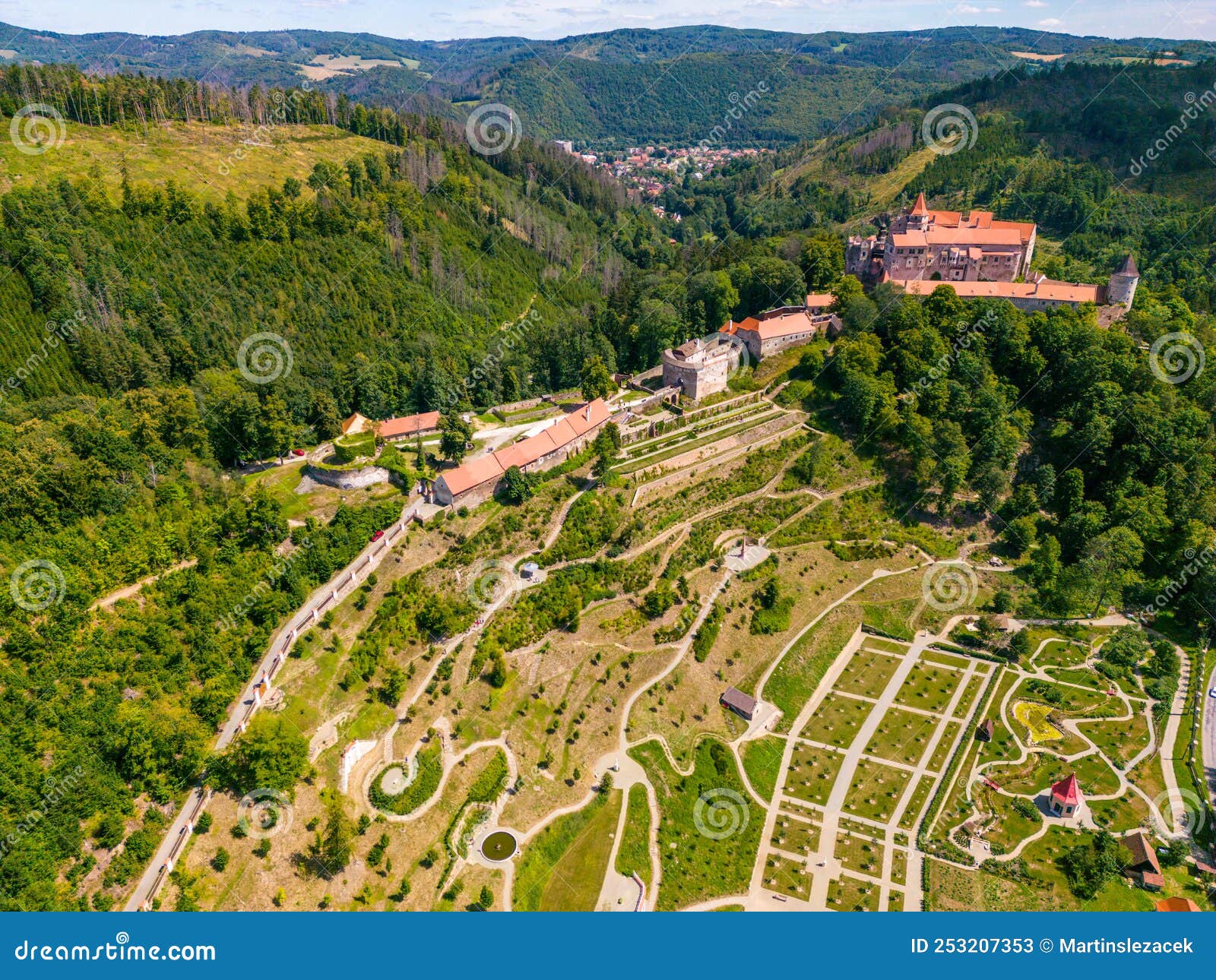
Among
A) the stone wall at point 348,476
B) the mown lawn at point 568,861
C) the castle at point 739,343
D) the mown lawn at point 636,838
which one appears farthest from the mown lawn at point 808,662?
the stone wall at point 348,476

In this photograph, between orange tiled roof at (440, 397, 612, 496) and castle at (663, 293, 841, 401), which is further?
castle at (663, 293, 841, 401)

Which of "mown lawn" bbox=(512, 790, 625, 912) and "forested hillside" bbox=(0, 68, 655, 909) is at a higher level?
"forested hillside" bbox=(0, 68, 655, 909)

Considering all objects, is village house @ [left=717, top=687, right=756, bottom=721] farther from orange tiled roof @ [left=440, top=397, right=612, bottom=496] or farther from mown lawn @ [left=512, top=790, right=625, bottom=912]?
orange tiled roof @ [left=440, top=397, right=612, bottom=496]

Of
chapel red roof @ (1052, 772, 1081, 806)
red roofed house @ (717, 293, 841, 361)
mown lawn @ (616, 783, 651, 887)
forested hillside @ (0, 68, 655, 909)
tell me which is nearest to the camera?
forested hillside @ (0, 68, 655, 909)

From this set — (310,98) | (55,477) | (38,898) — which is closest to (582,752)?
(38,898)

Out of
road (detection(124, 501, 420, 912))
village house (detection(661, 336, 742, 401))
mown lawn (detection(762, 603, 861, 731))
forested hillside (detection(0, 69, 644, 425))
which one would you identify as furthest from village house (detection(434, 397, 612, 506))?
mown lawn (detection(762, 603, 861, 731))

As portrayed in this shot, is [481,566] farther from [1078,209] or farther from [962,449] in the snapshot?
[1078,209]

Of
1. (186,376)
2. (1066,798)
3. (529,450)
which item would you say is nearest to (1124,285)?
(1066,798)
